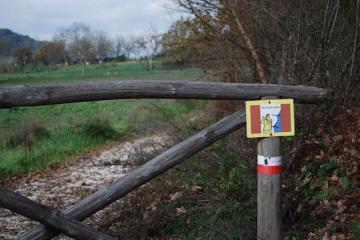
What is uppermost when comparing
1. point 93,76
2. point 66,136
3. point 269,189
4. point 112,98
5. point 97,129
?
point 112,98

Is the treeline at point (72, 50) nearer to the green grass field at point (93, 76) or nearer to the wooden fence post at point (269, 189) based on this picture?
the green grass field at point (93, 76)

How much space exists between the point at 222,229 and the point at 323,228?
98 cm

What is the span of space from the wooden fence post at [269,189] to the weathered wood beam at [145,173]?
32 cm

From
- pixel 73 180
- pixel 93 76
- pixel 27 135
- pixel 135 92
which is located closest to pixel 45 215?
pixel 135 92

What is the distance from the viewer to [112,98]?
3.79m

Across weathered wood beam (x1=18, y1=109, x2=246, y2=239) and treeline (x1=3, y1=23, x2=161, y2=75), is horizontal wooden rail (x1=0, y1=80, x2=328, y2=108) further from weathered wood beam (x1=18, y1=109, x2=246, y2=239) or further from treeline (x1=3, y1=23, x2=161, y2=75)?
treeline (x1=3, y1=23, x2=161, y2=75)

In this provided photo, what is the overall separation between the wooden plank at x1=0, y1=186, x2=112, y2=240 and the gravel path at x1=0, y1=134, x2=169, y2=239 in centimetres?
268

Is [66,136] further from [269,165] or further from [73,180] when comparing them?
[269,165]

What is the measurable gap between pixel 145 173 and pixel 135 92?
2.21 feet

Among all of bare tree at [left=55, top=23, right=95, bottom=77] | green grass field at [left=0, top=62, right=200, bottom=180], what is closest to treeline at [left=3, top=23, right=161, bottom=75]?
bare tree at [left=55, top=23, right=95, bottom=77]

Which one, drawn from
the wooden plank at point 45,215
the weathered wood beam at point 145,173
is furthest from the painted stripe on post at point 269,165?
the wooden plank at point 45,215

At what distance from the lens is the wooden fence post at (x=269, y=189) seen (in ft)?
13.5

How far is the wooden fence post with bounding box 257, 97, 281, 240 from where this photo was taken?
4129 millimetres

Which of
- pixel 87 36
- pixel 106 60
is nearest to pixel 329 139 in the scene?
pixel 87 36
